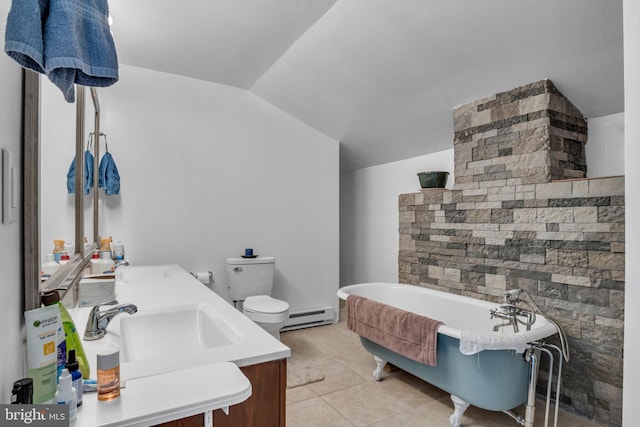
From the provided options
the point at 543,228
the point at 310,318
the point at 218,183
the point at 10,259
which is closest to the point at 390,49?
the point at 543,228

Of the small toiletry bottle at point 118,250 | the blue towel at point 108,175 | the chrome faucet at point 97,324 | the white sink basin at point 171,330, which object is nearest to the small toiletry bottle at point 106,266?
the white sink basin at point 171,330

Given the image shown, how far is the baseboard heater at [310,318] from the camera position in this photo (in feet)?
12.3

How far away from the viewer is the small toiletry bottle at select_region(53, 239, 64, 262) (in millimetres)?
1357

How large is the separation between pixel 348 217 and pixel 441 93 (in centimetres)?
240

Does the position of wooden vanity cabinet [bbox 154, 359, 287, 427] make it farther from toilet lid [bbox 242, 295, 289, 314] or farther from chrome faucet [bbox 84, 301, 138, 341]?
toilet lid [bbox 242, 295, 289, 314]

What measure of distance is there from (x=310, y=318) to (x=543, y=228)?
2371 millimetres

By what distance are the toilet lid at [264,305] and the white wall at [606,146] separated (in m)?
2.38

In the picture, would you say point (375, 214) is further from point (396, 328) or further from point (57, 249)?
point (57, 249)

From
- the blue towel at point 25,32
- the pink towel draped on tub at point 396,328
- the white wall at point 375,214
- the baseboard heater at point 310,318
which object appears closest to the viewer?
the blue towel at point 25,32

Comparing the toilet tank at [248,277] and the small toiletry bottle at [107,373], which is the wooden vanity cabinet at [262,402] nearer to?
the small toiletry bottle at [107,373]

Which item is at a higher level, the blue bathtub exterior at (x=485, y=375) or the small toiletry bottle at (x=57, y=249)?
the small toiletry bottle at (x=57, y=249)

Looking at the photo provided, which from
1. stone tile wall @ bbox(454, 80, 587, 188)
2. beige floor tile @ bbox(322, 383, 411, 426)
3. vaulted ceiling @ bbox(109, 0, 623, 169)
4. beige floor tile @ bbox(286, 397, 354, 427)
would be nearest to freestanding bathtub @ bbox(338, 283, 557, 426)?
beige floor tile @ bbox(322, 383, 411, 426)

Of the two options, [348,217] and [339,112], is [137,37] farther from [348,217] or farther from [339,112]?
[348,217]

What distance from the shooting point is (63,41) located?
26.8 inches
